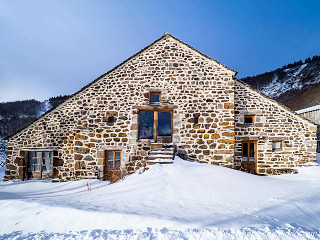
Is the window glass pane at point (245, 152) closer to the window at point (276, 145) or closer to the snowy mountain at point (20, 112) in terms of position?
the window at point (276, 145)

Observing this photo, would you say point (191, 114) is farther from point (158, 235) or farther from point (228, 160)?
point (158, 235)

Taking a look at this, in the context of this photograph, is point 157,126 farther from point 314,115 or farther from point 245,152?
point 314,115

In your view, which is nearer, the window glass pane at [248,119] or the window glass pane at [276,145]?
the window glass pane at [276,145]

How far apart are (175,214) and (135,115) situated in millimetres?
5470

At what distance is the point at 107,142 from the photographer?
7930mm

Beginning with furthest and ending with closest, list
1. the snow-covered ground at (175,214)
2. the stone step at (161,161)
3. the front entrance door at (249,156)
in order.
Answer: the front entrance door at (249,156) < the stone step at (161,161) < the snow-covered ground at (175,214)

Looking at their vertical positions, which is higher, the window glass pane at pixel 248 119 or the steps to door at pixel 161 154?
the window glass pane at pixel 248 119

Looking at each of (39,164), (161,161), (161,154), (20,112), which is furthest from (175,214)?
(20,112)

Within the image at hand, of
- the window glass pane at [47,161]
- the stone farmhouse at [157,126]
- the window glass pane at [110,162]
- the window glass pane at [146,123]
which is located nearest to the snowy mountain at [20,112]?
the window glass pane at [146,123]

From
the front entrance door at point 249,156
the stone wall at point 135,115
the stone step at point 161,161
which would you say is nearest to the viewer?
the stone step at point 161,161

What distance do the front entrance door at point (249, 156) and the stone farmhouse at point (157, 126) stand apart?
0.04 meters

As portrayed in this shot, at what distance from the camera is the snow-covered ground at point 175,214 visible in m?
2.48

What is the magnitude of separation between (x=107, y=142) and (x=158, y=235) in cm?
607

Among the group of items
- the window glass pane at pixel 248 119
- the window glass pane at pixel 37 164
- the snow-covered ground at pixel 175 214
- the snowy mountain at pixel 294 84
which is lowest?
the window glass pane at pixel 37 164
